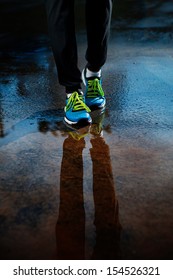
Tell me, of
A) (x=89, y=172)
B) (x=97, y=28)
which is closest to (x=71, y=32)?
(x=97, y=28)

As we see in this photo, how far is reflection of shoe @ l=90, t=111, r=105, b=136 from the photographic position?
1.92 m

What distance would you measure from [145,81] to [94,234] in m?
1.68

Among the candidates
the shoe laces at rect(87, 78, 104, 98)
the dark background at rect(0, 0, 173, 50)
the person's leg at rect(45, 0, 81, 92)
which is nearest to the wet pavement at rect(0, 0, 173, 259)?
the shoe laces at rect(87, 78, 104, 98)

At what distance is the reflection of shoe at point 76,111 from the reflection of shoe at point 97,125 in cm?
5

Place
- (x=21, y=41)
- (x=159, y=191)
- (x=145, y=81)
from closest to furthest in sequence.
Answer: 1. (x=159, y=191)
2. (x=145, y=81)
3. (x=21, y=41)

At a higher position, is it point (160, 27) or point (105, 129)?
point (105, 129)

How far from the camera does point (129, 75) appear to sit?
9.07 ft

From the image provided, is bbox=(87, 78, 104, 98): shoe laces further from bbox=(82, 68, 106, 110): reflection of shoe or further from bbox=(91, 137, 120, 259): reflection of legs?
bbox=(91, 137, 120, 259): reflection of legs

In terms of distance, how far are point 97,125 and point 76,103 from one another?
20cm

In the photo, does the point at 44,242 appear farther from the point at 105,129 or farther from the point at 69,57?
the point at 69,57

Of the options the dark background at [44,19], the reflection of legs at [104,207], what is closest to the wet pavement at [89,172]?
the reflection of legs at [104,207]

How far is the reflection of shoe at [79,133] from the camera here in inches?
74.0

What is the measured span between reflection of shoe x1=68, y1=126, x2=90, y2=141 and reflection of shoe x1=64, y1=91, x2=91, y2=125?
5 centimetres
